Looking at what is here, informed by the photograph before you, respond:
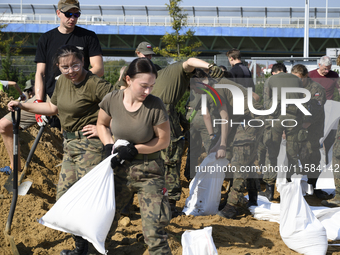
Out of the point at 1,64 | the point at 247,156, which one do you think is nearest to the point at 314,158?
the point at 247,156

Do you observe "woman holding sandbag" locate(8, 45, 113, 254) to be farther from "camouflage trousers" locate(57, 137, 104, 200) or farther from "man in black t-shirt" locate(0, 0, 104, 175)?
"man in black t-shirt" locate(0, 0, 104, 175)

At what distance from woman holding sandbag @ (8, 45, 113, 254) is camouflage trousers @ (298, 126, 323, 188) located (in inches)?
145

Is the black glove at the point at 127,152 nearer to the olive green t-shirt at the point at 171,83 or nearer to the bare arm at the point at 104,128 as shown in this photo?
→ the bare arm at the point at 104,128

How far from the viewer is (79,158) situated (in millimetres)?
3346

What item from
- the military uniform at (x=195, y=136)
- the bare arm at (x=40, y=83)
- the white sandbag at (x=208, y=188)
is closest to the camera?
the bare arm at (x=40, y=83)

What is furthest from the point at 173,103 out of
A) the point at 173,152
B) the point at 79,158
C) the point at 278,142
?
the point at 278,142

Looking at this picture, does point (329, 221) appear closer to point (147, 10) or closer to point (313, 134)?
point (313, 134)

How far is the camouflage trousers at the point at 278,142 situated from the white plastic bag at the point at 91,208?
3636 mm

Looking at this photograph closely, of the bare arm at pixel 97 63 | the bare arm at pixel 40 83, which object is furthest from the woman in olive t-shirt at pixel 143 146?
the bare arm at pixel 40 83

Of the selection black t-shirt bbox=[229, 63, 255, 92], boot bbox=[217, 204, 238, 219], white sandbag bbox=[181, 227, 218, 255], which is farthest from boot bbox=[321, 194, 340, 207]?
white sandbag bbox=[181, 227, 218, 255]

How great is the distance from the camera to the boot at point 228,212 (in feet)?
16.0

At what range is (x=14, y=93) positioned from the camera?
15992 mm

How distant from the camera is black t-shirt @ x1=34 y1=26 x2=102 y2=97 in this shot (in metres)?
4.11

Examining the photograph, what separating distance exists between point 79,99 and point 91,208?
1.04 meters
